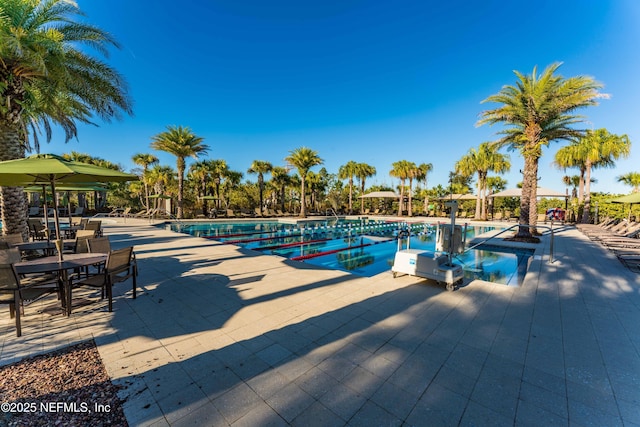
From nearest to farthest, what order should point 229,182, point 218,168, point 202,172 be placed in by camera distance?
point 218,168, point 202,172, point 229,182

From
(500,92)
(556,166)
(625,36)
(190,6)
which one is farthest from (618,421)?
(556,166)

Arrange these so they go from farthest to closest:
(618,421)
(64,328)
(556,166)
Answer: (556,166) < (64,328) < (618,421)

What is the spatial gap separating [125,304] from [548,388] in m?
5.20

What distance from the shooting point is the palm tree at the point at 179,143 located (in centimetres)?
2086

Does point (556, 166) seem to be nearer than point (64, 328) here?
No

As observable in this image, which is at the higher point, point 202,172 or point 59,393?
point 202,172

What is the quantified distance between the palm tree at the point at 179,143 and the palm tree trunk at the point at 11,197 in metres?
15.4

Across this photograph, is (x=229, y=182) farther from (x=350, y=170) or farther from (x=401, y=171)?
(x=401, y=171)

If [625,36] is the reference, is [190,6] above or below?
above

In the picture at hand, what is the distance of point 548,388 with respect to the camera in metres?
2.17

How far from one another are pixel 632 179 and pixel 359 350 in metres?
31.8

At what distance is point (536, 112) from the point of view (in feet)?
35.6

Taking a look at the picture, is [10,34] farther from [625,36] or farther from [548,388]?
[625,36]

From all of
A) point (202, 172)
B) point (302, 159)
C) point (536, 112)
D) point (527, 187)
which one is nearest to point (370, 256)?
point (527, 187)
